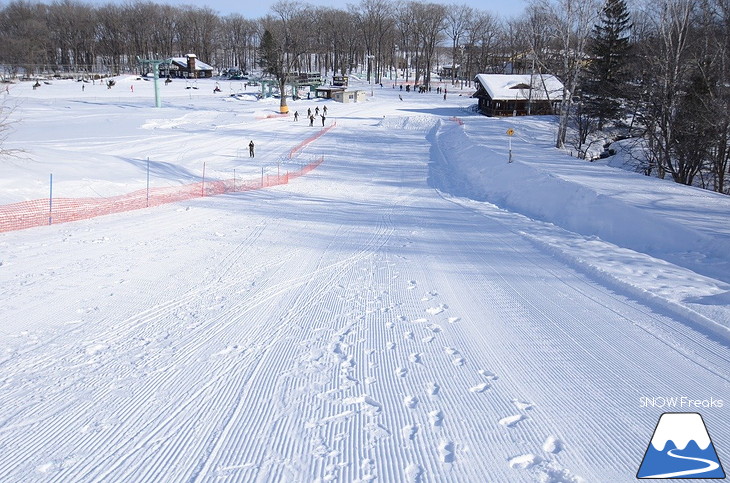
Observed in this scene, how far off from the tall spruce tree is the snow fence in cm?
2594

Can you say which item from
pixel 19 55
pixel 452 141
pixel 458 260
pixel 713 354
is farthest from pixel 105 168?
pixel 19 55

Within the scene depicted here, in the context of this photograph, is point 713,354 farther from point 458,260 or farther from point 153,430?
point 153,430

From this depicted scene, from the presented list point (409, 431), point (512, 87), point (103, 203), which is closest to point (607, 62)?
point (512, 87)

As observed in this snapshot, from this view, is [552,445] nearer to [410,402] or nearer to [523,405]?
[523,405]

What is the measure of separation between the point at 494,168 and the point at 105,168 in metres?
17.8

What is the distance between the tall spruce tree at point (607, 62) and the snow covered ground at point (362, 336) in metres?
23.0

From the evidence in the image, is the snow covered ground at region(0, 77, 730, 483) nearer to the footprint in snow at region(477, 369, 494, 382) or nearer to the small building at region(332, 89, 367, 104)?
the footprint in snow at region(477, 369, 494, 382)

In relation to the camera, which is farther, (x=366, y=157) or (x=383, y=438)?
(x=366, y=157)

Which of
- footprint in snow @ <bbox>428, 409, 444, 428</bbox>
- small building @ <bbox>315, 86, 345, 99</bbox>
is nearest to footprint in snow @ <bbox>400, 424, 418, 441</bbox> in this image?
footprint in snow @ <bbox>428, 409, 444, 428</bbox>

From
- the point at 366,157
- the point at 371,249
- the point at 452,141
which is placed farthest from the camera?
the point at 452,141

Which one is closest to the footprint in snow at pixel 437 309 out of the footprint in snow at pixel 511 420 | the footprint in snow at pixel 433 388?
the footprint in snow at pixel 433 388

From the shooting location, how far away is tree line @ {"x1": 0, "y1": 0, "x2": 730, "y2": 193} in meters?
25.2

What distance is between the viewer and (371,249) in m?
13.4

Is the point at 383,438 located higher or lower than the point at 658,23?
lower
